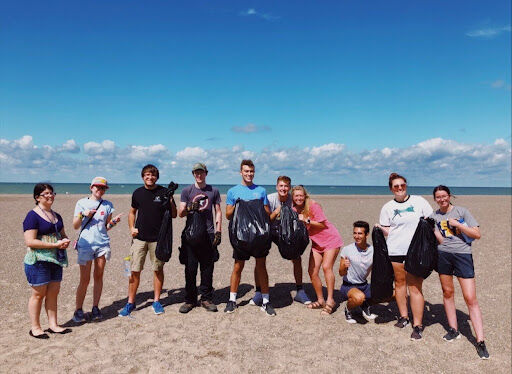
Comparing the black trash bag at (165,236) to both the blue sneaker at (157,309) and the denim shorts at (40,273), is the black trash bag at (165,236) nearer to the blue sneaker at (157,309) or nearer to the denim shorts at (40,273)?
the blue sneaker at (157,309)

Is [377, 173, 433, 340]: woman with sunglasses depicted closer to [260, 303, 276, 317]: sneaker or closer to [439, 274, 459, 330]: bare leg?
[439, 274, 459, 330]: bare leg

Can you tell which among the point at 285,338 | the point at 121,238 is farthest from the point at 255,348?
the point at 121,238

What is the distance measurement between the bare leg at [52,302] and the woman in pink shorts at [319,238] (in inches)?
148

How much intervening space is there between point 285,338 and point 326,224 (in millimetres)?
1951

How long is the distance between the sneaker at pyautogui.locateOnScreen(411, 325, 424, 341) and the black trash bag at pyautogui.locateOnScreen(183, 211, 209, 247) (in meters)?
3.46

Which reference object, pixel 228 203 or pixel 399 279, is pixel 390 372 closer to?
pixel 399 279

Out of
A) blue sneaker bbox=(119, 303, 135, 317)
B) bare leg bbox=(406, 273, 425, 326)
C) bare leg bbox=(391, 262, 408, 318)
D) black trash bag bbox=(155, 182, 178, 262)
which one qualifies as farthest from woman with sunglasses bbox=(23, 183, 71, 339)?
bare leg bbox=(406, 273, 425, 326)

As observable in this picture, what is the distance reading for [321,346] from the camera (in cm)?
464

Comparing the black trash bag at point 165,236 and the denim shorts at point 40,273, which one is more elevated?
the black trash bag at point 165,236

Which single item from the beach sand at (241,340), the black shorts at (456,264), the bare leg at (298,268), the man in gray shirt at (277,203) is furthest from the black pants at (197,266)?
the black shorts at (456,264)

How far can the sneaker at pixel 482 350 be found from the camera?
4.56m

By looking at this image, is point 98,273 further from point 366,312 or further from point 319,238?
point 366,312

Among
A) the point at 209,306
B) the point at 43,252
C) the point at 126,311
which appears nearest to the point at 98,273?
the point at 126,311

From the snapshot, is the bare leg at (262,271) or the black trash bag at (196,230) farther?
the bare leg at (262,271)
